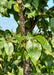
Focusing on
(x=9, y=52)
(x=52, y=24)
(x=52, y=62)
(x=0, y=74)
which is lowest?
(x=0, y=74)

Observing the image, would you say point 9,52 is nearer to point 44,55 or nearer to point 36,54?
point 36,54

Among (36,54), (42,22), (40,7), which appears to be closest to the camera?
(36,54)

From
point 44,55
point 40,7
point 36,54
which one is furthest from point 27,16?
point 36,54

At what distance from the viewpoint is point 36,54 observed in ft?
1.62

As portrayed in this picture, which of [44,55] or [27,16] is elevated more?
[27,16]

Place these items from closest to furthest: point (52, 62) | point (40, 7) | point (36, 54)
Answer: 1. point (36, 54)
2. point (52, 62)
3. point (40, 7)

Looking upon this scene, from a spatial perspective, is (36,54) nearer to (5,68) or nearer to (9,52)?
(9,52)

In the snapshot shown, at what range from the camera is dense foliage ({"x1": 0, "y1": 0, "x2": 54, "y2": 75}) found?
499 millimetres

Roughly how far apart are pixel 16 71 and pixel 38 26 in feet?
1.11

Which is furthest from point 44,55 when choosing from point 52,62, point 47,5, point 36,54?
point 47,5

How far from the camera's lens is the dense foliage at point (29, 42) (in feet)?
1.64

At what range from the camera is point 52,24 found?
512 millimetres

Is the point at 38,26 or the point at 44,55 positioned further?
the point at 38,26

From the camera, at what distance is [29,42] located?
0.50 metres
